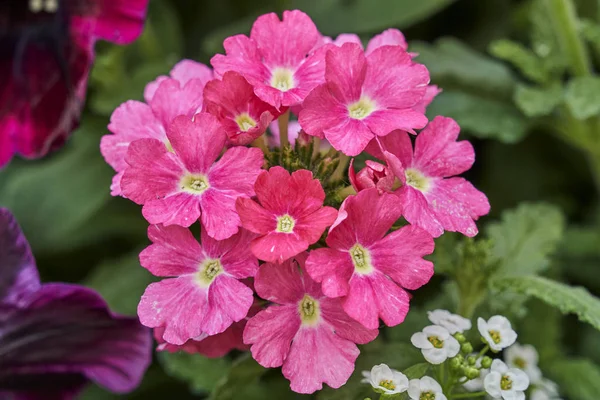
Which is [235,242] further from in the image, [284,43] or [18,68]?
[18,68]

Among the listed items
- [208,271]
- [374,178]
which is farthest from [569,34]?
[208,271]

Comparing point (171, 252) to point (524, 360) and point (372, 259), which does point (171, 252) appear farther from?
point (524, 360)

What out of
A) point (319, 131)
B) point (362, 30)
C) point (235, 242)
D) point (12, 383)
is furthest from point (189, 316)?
point (362, 30)

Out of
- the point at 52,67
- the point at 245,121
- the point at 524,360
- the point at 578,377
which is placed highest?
the point at 245,121

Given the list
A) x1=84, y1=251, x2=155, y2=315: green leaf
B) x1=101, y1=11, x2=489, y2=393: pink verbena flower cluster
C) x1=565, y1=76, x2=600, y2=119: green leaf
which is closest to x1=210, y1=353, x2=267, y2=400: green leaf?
x1=101, y1=11, x2=489, y2=393: pink verbena flower cluster

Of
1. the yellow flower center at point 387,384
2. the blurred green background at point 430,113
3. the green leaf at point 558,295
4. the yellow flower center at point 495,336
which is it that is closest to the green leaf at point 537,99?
the blurred green background at point 430,113

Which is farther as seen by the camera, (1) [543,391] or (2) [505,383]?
(1) [543,391]

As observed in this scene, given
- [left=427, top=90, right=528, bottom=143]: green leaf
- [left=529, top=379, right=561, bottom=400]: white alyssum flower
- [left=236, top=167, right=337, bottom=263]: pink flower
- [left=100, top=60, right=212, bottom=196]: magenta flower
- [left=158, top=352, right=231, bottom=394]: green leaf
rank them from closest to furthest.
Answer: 1. [left=236, top=167, right=337, bottom=263]: pink flower
2. [left=100, top=60, right=212, bottom=196]: magenta flower
3. [left=529, top=379, right=561, bottom=400]: white alyssum flower
4. [left=158, top=352, right=231, bottom=394]: green leaf
5. [left=427, top=90, right=528, bottom=143]: green leaf

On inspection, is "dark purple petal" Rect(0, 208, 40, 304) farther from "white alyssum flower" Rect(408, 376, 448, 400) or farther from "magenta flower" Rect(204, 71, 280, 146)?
"white alyssum flower" Rect(408, 376, 448, 400)
